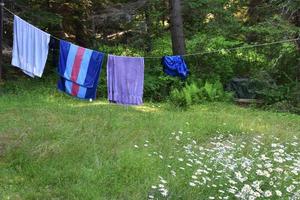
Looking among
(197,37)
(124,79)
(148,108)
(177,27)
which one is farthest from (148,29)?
(124,79)

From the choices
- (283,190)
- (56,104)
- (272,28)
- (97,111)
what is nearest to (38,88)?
(56,104)

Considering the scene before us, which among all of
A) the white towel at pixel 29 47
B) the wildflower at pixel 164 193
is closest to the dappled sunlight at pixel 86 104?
the white towel at pixel 29 47

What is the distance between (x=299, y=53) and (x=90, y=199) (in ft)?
29.7

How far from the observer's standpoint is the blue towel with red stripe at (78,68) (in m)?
8.85

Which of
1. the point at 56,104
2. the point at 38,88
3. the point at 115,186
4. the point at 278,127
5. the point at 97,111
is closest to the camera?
the point at 115,186

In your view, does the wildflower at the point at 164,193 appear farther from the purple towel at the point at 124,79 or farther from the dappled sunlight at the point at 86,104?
the dappled sunlight at the point at 86,104

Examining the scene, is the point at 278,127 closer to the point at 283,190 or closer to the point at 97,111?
the point at 97,111

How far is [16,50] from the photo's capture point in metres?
8.74

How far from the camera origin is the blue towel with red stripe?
885cm

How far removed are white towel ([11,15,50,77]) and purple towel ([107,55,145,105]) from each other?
4.31 ft

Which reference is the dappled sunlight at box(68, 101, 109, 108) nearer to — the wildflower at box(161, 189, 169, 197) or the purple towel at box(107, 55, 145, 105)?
the purple towel at box(107, 55, 145, 105)

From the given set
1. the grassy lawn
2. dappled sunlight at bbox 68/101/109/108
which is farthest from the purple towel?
dappled sunlight at bbox 68/101/109/108

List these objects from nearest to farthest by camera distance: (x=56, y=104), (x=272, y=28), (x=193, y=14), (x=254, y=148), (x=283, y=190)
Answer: (x=283, y=190) → (x=254, y=148) → (x=56, y=104) → (x=272, y=28) → (x=193, y=14)

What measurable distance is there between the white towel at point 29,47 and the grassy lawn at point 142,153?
0.90 metres
